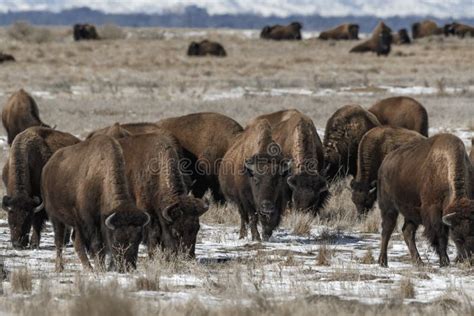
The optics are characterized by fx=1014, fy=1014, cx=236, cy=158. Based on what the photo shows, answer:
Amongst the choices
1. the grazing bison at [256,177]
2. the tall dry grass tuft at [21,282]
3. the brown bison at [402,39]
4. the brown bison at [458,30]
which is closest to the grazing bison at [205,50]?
the brown bison at [402,39]

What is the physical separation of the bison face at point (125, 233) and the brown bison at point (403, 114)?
934 centimetres

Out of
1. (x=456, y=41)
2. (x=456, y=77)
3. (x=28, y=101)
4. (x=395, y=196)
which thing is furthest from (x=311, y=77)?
(x=395, y=196)

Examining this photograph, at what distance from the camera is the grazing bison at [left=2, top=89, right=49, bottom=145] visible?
20.7 metres

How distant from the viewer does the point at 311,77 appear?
38.2 metres

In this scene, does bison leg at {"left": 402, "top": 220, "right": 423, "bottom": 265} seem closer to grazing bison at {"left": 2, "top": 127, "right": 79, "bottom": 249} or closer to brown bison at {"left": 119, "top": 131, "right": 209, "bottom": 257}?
brown bison at {"left": 119, "top": 131, "right": 209, "bottom": 257}

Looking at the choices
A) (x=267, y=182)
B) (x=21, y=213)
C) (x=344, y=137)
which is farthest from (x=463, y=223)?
(x=344, y=137)

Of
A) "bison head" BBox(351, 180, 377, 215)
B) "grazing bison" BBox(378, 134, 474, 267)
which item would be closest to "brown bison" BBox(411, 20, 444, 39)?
"bison head" BBox(351, 180, 377, 215)

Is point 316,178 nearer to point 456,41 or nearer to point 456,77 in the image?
point 456,77

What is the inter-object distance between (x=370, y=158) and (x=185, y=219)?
191 inches

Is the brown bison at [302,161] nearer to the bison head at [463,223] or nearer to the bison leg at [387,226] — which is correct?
the bison leg at [387,226]

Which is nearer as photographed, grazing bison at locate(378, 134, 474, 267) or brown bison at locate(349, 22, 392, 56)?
grazing bison at locate(378, 134, 474, 267)

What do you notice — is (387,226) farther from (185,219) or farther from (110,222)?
(110,222)

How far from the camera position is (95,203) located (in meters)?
9.60

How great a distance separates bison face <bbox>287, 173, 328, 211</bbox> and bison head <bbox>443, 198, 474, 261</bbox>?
319 cm
